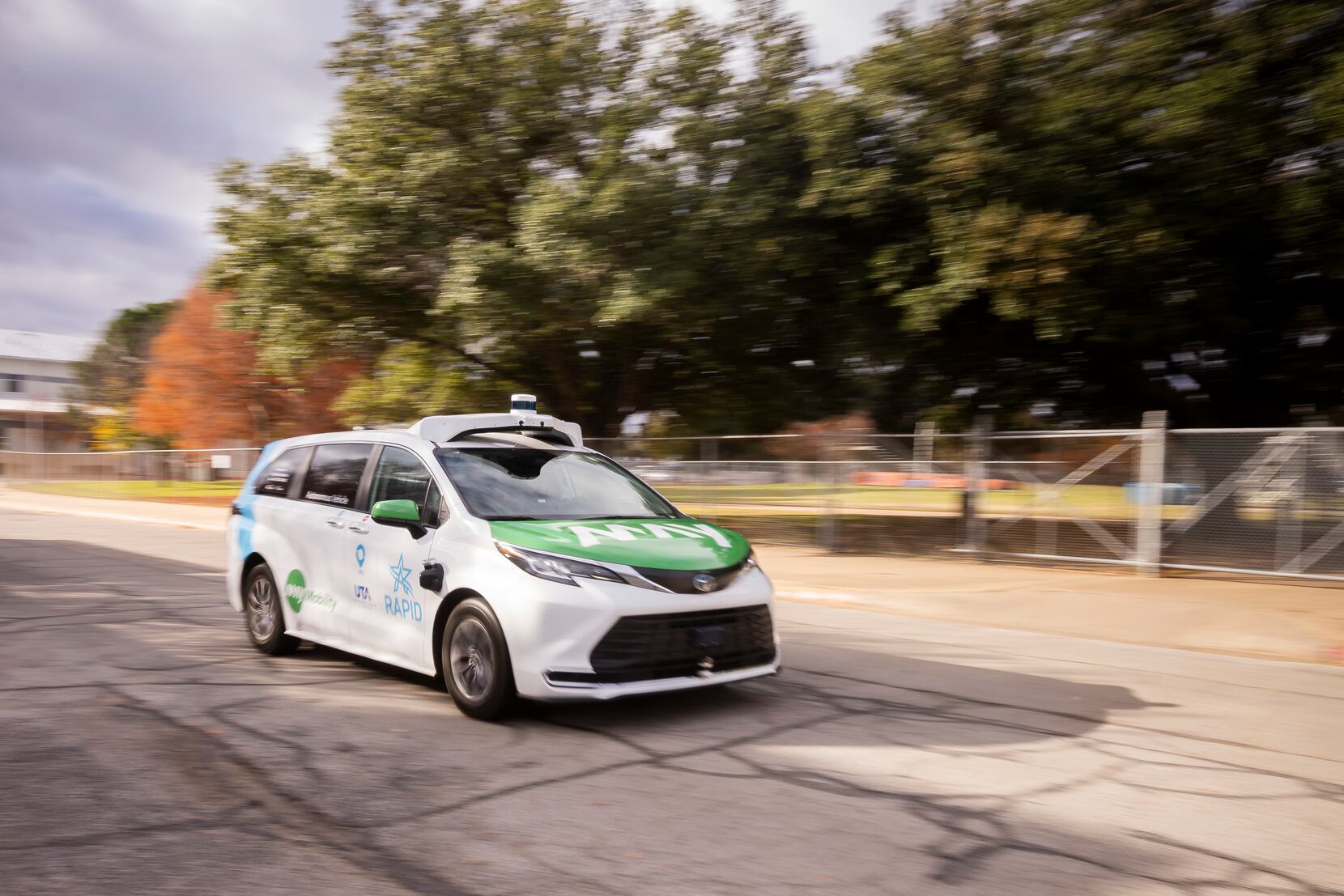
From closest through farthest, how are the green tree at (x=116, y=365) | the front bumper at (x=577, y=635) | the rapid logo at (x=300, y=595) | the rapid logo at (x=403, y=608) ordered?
the front bumper at (x=577, y=635) → the rapid logo at (x=403, y=608) → the rapid logo at (x=300, y=595) → the green tree at (x=116, y=365)

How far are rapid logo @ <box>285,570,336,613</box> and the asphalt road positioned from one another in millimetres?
477

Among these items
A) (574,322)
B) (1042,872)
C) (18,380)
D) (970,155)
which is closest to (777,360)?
(574,322)

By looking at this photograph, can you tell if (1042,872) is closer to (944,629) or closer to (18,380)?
(944,629)

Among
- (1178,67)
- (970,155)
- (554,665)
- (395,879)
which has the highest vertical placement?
(1178,67)

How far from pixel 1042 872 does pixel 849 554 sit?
513 inches

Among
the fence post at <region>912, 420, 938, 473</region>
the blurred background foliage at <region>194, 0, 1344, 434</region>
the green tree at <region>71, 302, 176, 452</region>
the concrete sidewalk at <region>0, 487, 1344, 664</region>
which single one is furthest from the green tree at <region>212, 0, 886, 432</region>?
the green tree at <region>71, 302, 176, 452</region>

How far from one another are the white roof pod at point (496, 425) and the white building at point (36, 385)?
91359mm

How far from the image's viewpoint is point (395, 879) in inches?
147

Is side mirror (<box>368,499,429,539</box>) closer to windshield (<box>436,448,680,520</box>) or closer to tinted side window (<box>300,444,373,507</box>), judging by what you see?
windshield (<box>436,448,680,520</box>)

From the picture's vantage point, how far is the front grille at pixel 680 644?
220 inches

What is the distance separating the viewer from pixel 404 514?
6.38 m

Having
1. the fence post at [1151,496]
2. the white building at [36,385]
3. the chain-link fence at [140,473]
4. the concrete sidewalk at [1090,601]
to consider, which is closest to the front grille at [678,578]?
the concrete sidewalk at [1090,601]

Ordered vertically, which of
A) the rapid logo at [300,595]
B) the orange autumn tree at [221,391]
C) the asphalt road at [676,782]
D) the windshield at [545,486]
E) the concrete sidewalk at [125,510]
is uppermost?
the orange autumn tree at [221,391]

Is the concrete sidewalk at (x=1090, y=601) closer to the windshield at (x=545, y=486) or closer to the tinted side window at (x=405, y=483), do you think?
the windshield at (x=545, y=486)
